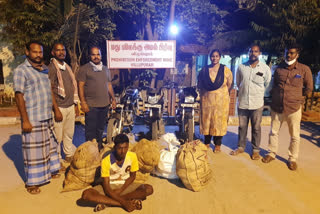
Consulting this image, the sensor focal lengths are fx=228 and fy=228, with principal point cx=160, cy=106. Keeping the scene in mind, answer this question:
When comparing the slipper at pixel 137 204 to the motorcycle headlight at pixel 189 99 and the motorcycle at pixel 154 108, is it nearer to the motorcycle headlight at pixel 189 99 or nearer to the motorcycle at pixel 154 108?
the motorcycle at pixel 154 108

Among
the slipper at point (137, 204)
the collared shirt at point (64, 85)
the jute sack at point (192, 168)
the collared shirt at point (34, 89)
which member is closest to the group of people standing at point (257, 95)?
the jute sack at point (192, 168)

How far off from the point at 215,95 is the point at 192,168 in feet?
5.84

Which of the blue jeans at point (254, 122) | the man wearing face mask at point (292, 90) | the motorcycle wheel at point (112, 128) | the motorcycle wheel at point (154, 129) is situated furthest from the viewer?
the motorcycle wheel at point (154, 129)

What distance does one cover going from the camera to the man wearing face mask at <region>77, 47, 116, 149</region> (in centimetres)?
417

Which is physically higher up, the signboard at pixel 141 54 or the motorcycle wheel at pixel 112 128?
the signboard at pixel 141 54

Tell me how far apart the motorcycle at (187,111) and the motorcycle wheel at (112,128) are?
146cm

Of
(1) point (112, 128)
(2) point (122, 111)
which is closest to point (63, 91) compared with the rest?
(1) point (112, 128)

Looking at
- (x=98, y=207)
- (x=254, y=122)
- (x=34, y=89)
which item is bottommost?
(x=98, y=207)

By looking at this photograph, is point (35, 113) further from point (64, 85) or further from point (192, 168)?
point (192, 168)

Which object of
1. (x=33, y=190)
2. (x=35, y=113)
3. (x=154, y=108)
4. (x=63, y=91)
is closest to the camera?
(x=35, y=113)

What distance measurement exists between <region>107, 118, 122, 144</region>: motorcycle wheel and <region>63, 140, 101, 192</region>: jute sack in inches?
55.3

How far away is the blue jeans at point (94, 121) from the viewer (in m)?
4.32

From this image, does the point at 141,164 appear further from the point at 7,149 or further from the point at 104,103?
the point at 7,149

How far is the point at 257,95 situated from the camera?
14.3 ft
